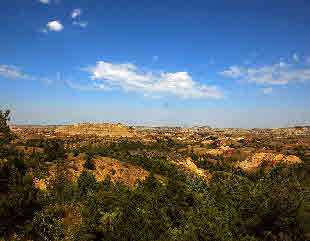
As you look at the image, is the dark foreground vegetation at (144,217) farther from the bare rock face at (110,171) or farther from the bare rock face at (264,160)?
the bare rock face at (264,160)

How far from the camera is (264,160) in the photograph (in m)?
106

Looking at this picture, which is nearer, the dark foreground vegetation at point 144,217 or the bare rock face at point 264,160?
the dark foreground vegetation at point 144,217

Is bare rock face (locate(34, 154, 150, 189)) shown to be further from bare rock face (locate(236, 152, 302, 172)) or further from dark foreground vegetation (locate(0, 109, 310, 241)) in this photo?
bare rock face (locate(236, 152, 302, 172))

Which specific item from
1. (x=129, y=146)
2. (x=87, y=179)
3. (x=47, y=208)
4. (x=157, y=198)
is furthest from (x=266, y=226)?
(x=129, y=146)

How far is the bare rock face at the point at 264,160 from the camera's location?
103m

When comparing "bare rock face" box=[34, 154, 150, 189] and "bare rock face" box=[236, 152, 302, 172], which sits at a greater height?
"bare rock face" box=[34, 154, 150, 189]

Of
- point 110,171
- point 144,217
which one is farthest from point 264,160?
point 144,217

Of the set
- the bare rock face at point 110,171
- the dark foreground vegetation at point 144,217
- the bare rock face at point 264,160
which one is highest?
the dark foreground vegetation at point 144,217

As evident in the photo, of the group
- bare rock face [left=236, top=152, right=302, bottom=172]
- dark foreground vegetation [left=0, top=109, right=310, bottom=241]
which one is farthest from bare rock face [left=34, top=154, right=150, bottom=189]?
bare rock face [left=236, top=152, right=302, bottom=172]

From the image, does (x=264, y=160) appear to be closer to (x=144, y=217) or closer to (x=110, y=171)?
(x=110, y=171)

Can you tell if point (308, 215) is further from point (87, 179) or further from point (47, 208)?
point (87, 179)

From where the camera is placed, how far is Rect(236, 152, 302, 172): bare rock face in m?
103

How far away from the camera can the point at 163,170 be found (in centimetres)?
6931

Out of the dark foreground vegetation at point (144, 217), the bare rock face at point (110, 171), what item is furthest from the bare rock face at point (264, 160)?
the dark foreground vegetation at point (144, 217)
